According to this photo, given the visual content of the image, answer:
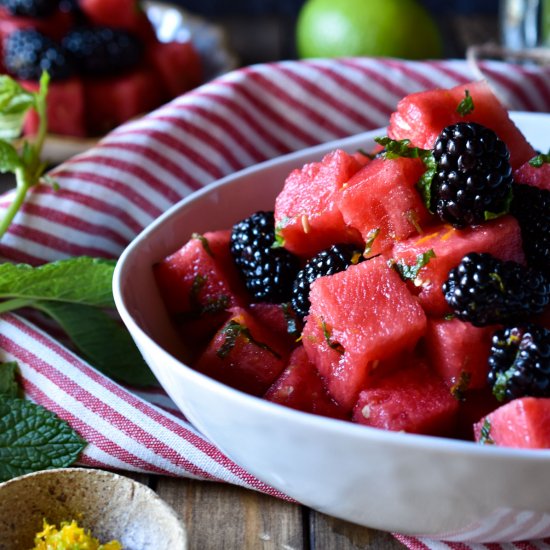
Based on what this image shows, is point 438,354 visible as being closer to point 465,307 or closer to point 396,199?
point 465,307

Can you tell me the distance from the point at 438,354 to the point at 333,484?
0.22 m

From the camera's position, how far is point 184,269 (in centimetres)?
133

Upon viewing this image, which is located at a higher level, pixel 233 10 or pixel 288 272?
pixel 288 272

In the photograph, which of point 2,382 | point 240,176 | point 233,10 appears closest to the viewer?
point 2,382

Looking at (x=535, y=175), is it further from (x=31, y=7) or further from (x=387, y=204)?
(x=31, y=7)

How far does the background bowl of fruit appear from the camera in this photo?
7.71 ft

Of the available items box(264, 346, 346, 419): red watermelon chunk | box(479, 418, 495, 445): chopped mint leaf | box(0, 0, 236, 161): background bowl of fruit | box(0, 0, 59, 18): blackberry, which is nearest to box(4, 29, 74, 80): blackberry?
box(0, 0, 236, 161): background bowl of fruit

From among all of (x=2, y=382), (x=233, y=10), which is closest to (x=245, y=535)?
(x=2, y=382)

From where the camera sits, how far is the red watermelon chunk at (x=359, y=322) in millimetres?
1062

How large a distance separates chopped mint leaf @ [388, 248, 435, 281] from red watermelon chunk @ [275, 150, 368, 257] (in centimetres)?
10

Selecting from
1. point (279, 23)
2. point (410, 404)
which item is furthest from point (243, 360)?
point (279, 23)

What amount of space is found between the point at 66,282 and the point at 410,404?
2.14ft

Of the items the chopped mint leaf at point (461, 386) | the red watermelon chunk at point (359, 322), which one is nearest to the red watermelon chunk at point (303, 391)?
the red watermelon chunk at point (359, 322)

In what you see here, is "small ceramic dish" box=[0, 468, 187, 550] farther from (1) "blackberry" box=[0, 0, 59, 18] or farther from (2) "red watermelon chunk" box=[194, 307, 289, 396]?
(1) "blackberry" box=[0, 0, 59, 18]
